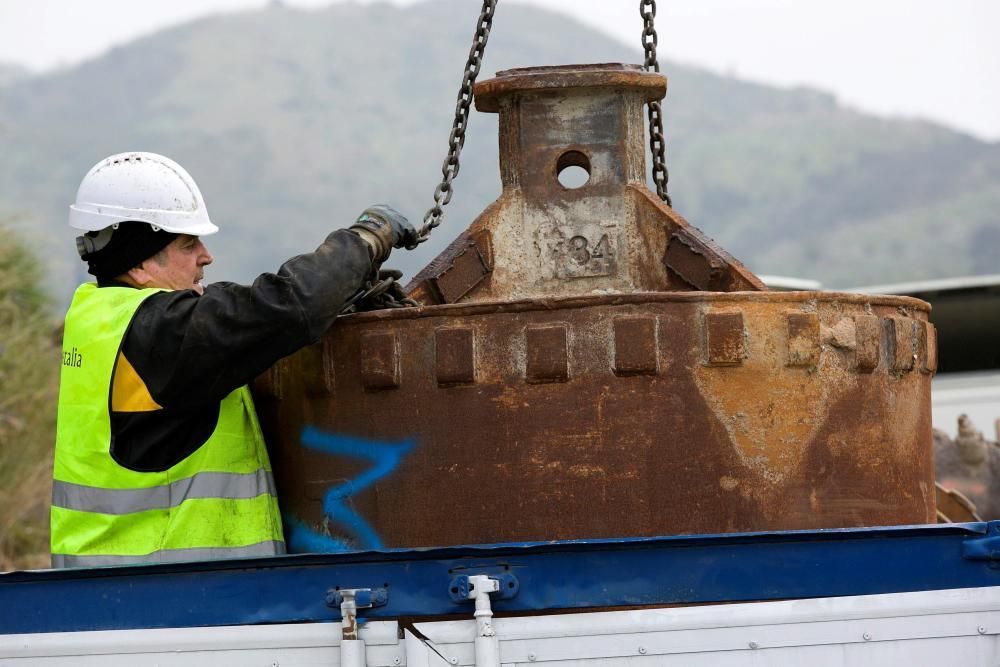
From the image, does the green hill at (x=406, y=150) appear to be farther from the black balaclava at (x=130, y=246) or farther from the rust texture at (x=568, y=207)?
the black balaclava at (x=130, y=246)

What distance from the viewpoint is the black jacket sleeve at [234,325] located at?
11.6 feet

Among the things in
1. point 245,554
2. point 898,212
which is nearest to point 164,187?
point 245,554

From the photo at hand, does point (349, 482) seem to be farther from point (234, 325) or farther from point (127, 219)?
point (127, 219)

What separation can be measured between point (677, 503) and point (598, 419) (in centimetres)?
29

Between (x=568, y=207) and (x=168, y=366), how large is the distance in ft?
5.36

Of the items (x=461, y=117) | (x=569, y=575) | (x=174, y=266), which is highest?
(x=461, y=117)

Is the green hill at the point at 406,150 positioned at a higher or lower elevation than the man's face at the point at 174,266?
higher

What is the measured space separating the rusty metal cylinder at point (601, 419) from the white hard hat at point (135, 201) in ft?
1.67

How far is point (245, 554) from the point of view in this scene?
12.6 ft

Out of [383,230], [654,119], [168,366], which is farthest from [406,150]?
[168,366]

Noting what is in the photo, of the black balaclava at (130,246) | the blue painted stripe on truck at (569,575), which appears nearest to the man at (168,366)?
the black balaclava at (130,246)

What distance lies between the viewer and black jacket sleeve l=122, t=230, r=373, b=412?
3.52m

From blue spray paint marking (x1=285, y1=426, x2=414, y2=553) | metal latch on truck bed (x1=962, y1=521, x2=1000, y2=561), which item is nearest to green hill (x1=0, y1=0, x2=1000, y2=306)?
blue spray paint marking (x1=285, y1=426, x2=414, y2=553)

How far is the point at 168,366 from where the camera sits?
3604 mm
